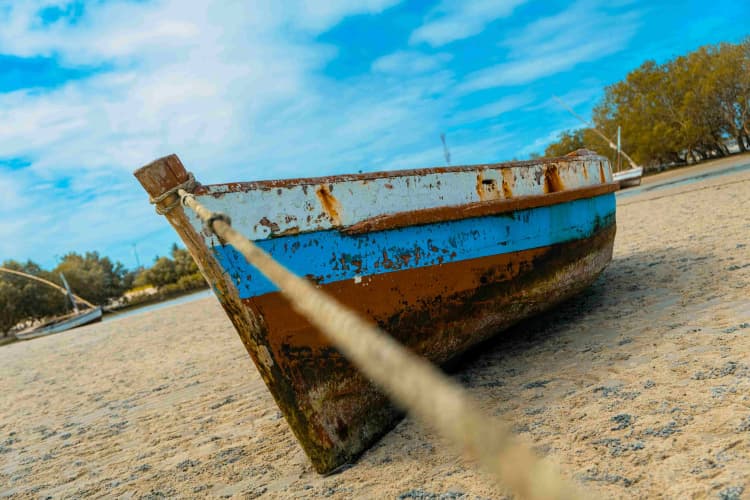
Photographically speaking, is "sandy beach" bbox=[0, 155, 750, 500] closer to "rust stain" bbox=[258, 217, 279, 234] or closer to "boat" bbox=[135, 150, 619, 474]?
"boat" bbox=[135, 150, 619, 474]

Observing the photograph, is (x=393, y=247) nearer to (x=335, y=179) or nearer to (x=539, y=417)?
(x=335, y=179)

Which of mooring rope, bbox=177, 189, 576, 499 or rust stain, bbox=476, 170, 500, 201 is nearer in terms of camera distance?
mooring rope, bbox=177, 189, 576, 499

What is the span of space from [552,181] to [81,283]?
50487 mm

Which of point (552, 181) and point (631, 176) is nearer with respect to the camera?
point (552, 181)

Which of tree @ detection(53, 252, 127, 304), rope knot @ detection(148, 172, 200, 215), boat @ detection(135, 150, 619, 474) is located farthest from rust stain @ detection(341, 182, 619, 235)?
tree @ detection(53, 252, 127, 304)

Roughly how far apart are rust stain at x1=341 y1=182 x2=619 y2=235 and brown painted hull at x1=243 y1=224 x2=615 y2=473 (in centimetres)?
31

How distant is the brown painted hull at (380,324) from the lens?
2.73m

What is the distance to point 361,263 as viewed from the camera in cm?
296

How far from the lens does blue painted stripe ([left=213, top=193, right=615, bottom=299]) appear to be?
2689 millimetres

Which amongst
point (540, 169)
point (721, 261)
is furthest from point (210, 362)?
point (721, 261)

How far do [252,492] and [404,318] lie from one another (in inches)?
52.1

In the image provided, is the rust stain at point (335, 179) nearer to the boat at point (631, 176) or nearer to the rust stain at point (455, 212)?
the rust stain at point (455, 212)

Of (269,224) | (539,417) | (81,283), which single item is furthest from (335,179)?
(81,283)

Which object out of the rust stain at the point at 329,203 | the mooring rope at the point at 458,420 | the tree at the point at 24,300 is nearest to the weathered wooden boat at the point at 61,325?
the tree at the point at 24,300
